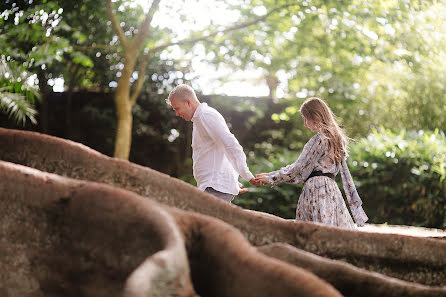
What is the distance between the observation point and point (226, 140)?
5.62 metres

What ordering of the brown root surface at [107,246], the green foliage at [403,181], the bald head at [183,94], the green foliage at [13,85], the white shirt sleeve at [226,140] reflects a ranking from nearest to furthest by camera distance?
1. the brown root surface at [107,246]
2. the white shirt sleeve at [226,140]
3. the bald head at [183,94]
4. the green foliage at [13,85]
5. the green foliage at [403,181]

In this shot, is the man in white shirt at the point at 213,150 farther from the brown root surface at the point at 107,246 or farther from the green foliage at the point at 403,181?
the green foliage at the point at 403,181

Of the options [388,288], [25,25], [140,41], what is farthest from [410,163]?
[388,288]

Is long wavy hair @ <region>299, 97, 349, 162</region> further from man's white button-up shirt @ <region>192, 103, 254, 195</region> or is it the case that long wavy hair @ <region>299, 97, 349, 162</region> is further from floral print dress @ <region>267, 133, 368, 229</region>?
man's white button-up shirt @ <region>192, 103, 254, 195</region>

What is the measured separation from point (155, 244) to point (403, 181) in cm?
883

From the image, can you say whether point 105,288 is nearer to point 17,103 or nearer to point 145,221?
point 145,221

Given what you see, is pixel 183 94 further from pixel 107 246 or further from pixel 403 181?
pixel 403 181

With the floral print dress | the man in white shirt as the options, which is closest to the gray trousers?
the man in white shirt

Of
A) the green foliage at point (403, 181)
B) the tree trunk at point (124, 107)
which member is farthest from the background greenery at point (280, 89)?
the tree trunk at point (124, 107)

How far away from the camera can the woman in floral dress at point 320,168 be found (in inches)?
224

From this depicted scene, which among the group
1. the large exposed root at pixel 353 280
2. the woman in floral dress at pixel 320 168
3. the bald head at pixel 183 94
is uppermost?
the bald head at pixel 183 94

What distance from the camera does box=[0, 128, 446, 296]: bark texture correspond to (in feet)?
8.92

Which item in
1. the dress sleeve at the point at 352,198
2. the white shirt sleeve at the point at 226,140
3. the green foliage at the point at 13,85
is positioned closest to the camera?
the white shirt sleeve at the point at 226,140

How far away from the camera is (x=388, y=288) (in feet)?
9.95
